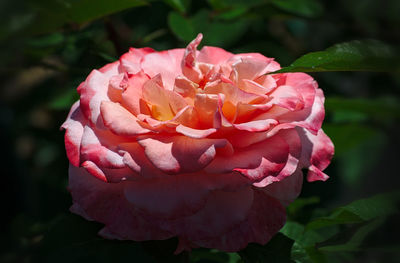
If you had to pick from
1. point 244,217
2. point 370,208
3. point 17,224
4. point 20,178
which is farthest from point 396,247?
point 20,178

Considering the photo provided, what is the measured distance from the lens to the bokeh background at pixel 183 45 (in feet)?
1.85

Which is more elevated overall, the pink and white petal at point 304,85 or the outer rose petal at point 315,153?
the pink and white petal at point 304,85

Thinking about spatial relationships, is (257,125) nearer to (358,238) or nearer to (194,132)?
(194,132)

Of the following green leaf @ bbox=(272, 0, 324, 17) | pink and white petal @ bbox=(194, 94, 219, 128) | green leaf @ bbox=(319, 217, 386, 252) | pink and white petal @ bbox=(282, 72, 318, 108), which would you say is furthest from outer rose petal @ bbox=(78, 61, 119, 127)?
green leaf @ bbox=(272, 0, 324, 17)

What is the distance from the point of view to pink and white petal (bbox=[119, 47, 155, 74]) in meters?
0.56

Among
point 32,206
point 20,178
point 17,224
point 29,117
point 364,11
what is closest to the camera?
point 17,224

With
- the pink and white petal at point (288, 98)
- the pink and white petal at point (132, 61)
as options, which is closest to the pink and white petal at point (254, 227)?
the pink and white petal at point (288, 98)

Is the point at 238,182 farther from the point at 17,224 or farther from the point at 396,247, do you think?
the point at 17,224

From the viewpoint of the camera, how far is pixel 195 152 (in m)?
0.47

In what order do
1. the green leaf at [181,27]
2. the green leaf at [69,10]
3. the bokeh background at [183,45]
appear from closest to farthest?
1. the bokeh background at [183,45]
2. the green leaf at [69,10]
3. the green leaf at [181,27]

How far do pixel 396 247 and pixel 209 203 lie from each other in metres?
0.24

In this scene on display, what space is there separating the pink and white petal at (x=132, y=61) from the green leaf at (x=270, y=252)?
26 centimetres

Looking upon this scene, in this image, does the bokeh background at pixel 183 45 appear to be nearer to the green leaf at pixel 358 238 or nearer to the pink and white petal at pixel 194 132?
the green leaf at pixel 358 238

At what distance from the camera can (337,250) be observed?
599 mm
